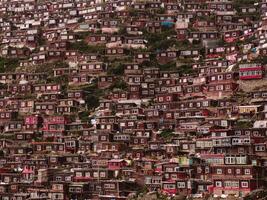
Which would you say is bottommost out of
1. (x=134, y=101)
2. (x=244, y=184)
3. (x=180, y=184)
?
(x=244, y=184)

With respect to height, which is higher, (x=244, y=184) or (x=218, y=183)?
(x=218, y=183)

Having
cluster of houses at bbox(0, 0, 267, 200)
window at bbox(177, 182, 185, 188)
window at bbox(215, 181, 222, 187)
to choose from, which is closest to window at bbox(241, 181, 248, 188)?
Answer: cluster of houses at bbox(0, 0, 267, 200)

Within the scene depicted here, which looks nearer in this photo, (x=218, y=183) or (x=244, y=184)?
(x=244, y=184)

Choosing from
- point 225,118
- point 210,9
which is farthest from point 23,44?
point 225,118

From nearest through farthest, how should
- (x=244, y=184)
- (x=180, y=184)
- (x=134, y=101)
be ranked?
1. (x=244, y=184)
2. (x=180, y=184)
3. (x=134, y=101)

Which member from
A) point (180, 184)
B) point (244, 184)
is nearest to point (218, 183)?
point (244, 184)

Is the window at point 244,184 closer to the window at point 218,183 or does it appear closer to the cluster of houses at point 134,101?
the cluster of houses at point 134,101

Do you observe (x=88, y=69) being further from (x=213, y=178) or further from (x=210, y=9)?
(x=213, y=178)

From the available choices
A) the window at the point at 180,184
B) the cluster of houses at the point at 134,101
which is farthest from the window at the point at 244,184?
the window at the point at 180,184

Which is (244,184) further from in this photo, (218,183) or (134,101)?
(134,101)

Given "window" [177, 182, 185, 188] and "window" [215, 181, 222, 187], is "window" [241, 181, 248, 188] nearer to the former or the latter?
"window" [215, 181, 222, 187]
